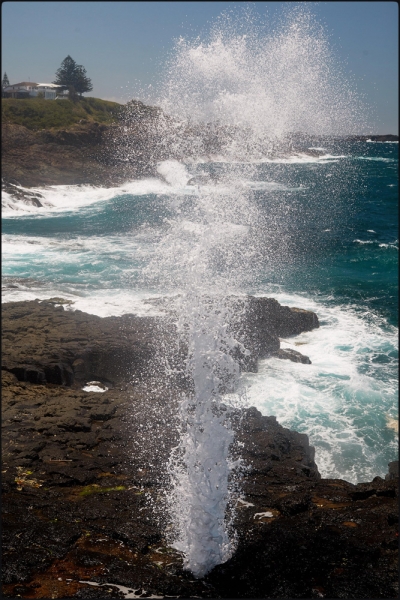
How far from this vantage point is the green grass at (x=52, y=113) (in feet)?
145

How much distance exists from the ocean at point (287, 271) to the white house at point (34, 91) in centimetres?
656

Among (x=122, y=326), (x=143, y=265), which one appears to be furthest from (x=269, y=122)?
(x=122, y=326)

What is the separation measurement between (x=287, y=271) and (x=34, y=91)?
25.7 meters

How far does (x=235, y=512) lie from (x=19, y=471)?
10.7 ft

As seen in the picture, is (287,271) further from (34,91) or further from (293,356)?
(34,91)

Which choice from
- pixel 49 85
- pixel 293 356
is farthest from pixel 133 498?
pixel 49 85

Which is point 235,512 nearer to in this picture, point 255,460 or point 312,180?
point 255,460

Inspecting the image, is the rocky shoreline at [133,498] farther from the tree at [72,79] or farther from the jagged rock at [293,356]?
the tree at [72,79]

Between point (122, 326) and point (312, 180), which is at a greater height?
point (312, 180)

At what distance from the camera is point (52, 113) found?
4522 centimetres

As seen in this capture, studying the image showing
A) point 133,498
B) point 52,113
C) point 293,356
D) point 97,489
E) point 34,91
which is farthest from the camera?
point 52,113

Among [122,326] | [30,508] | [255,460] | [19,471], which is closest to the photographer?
[30,508]

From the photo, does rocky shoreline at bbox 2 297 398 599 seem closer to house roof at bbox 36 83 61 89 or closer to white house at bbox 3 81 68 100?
house roof at bbox 36 83 61 89

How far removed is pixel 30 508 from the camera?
23.0ft
